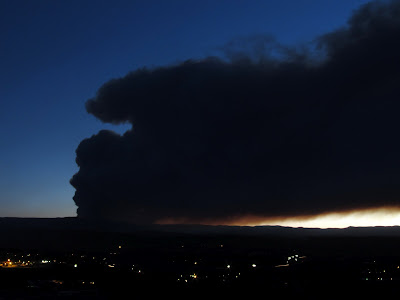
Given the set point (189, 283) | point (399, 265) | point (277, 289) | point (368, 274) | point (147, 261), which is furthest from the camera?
point (147, 261)

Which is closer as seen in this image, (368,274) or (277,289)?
(277,289)

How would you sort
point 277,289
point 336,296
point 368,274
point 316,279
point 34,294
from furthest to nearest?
point 368,274
point 316,279
point 277,289
point 336,296
point 34,294

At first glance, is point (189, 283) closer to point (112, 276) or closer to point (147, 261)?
point (112, 276)

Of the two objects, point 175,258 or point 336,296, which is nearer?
point 336,296

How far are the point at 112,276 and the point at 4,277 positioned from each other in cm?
2815

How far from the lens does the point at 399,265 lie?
565 feet

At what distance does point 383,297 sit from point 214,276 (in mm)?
51150

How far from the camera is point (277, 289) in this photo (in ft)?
334

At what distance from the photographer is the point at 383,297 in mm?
94375

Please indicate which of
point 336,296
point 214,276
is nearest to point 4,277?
point 214,276

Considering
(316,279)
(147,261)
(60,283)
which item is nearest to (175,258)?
(147,261)

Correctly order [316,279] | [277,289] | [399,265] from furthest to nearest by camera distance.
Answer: [399,265]
[316,279]
[277,289]

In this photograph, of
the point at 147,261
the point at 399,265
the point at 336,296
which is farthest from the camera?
the point at 147,261

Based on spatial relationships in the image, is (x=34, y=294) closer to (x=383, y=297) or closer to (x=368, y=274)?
(x=383, y=297)
